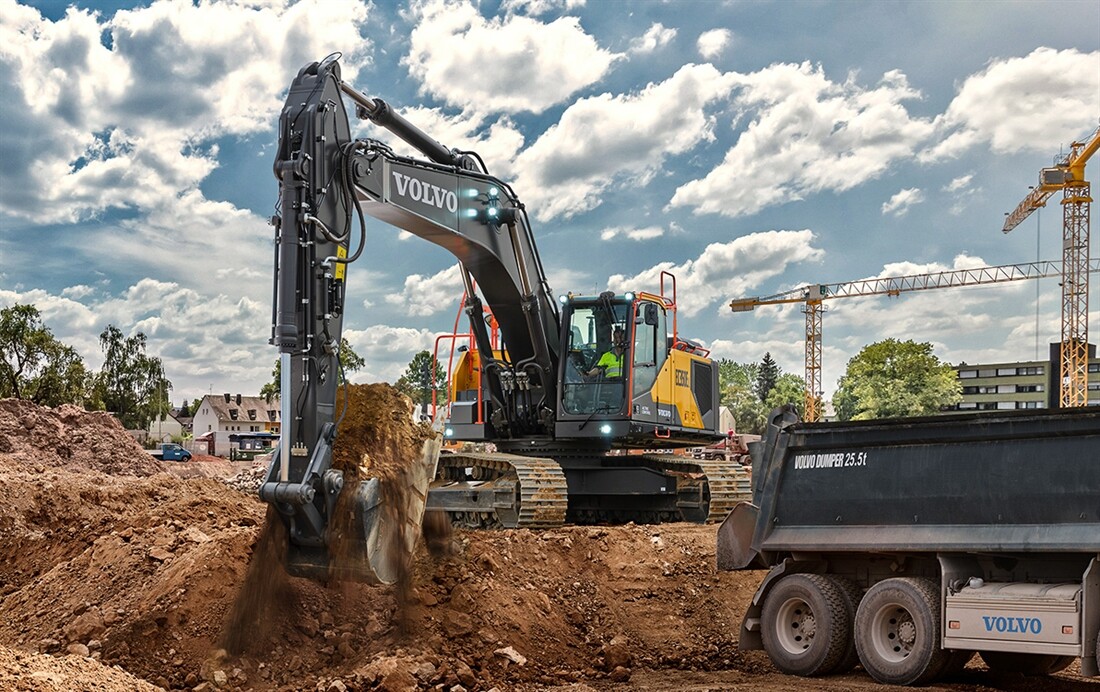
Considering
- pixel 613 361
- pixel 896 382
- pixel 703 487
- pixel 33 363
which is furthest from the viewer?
pixel 896 382

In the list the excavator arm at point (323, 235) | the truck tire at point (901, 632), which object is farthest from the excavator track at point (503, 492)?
the truck tire at point (901, 632)

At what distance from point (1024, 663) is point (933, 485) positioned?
2.01m

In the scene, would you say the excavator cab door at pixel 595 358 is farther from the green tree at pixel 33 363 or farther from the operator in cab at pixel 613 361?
the green tree at pixel 33 363

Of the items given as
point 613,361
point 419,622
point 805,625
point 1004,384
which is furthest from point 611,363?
point 1004,384

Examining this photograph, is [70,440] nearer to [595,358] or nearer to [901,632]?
[595,358]

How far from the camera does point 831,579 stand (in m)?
9.34

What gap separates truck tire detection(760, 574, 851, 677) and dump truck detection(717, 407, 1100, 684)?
12 mm

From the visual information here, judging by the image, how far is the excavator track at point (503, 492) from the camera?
563 inches

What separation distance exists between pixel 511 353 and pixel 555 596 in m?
4.39

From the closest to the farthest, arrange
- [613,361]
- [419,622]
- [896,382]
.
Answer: [419,622], [613,361], [896,382]

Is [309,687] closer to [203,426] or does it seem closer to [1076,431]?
[1076,431]

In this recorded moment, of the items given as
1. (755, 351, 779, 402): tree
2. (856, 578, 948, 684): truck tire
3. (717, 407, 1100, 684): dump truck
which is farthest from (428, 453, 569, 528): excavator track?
(755, 351, 779, 402): tree

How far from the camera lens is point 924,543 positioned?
8594 mm

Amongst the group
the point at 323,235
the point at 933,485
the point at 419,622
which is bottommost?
the point at 419,622
